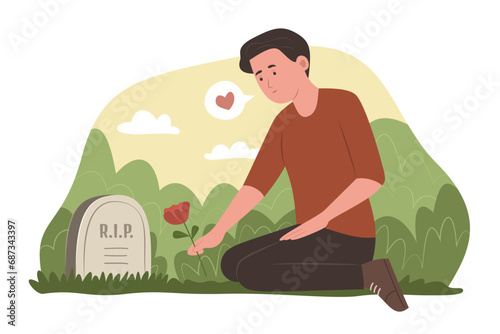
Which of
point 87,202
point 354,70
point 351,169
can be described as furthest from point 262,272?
point 354,70

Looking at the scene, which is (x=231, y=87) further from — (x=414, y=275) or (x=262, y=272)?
(x=414, y=275)

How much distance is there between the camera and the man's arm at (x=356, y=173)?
488 cm

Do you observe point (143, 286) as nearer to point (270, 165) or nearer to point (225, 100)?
point (270, 165)

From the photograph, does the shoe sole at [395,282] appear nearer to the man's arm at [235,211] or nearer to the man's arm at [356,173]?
the man's arm at [356,173]

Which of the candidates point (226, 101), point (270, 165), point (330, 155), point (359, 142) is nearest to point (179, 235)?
point (270, 165)

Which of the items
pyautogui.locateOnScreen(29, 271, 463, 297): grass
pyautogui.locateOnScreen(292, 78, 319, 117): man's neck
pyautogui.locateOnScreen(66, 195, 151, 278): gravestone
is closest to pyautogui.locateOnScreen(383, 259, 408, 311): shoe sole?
pyautogui.locateOnScreen(29, 271, 463, 297): grass

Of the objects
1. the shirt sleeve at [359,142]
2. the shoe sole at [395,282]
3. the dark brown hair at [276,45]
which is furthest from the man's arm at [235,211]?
the shoe sole at [395,282]

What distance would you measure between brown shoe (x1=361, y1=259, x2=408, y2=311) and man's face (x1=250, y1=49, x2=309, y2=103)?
1376 millimetres

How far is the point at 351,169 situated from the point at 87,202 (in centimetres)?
206

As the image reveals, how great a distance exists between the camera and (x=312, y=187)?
16.8 feet

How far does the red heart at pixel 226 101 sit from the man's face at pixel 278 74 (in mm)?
647

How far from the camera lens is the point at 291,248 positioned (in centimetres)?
505

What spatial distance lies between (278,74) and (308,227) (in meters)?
1.15

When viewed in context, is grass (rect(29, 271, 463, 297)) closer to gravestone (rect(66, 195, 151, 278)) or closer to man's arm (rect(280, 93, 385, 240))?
gravestone (rect(66, 195, 151, 278))
